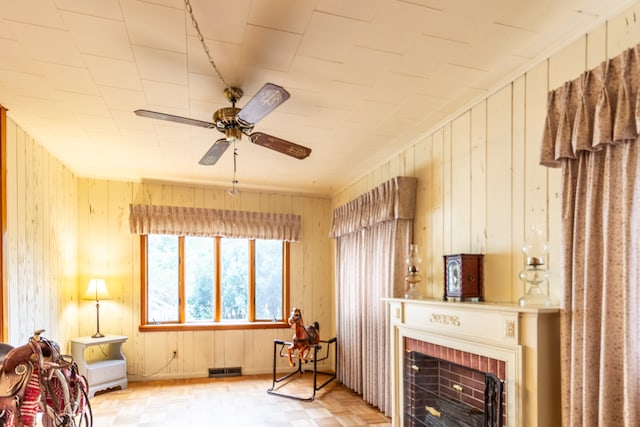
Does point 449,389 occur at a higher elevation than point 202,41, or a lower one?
lower

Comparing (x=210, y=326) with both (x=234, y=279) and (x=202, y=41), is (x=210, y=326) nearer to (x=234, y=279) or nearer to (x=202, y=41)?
(x=234, y=279)

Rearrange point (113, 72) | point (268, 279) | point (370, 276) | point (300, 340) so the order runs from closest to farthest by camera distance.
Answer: point (113, 72)
point (370, 276)
point (300, 340)
point (268, 279)

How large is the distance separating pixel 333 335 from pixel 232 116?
444cm

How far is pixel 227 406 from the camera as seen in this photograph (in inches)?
170

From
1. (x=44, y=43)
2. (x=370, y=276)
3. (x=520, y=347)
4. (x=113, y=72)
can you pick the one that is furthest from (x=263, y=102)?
(x=370, y=276)

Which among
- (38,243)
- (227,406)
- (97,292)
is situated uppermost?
(38,243)

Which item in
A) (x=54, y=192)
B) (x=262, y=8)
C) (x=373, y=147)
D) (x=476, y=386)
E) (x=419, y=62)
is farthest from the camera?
(x=54, y=192)

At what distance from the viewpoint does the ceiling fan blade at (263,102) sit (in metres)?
1.99

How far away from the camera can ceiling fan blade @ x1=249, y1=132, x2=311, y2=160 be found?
8.66 ft

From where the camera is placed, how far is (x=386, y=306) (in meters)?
4.05

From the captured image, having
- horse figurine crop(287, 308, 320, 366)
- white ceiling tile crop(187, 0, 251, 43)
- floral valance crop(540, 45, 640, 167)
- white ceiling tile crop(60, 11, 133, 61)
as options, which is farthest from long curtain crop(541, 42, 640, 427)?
horse figurine crop(287, 308, 320, 366)

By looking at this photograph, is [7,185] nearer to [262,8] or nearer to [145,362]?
[262,8]

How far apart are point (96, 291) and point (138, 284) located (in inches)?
21.9

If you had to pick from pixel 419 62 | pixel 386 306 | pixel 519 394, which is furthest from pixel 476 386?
pixel 419 62
